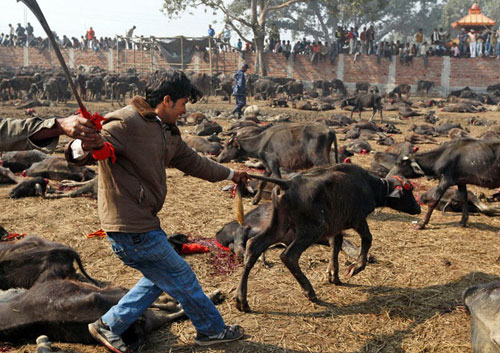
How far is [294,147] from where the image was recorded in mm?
9242

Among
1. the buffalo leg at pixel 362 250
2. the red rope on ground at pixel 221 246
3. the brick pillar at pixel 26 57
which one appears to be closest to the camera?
the buffalo leg at pixel 362 250

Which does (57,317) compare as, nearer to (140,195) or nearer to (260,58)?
(140,195)

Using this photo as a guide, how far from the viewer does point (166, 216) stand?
7.59 m

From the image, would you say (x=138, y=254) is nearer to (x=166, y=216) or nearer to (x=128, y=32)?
(x=166, y=216)

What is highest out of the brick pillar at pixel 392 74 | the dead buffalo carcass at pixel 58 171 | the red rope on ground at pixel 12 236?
the brick pillar at pixel 392 74

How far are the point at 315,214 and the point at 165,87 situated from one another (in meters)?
2.07

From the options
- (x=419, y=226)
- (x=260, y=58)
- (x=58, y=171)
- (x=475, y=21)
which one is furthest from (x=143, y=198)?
(x=475, y=21)

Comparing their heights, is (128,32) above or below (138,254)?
above

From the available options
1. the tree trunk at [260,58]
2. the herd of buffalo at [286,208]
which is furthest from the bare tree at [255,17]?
the herd of buffalo at [286,208]

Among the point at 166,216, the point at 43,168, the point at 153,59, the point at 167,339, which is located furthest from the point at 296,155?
the point at 153,59

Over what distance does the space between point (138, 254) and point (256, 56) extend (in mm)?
34693

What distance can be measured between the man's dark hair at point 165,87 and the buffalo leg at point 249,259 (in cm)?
177

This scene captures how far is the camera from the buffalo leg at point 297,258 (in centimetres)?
465

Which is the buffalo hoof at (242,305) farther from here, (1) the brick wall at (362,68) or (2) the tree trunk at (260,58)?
(2) the tree trunk at (260,58)
